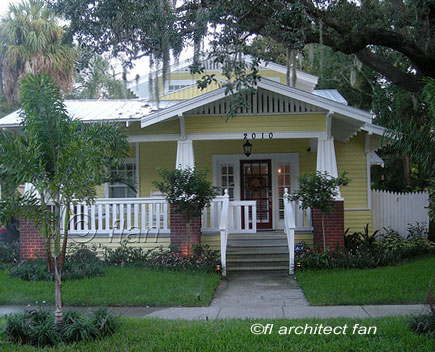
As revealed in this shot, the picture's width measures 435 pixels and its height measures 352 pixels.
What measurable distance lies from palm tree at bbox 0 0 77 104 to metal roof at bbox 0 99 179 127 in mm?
4131

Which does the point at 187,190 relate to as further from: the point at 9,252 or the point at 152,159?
the point at 9,252

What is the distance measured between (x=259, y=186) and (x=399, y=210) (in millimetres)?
4343

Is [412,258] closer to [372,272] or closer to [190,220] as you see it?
[372,272]

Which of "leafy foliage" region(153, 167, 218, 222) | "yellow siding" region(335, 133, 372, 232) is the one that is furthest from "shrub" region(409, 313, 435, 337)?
"yellow siding" region(335, 133, 372, 232)

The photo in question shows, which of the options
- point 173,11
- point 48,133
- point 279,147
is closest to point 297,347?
point 48,133

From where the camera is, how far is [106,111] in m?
14.8

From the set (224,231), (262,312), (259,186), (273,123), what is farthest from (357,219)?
(262,312)

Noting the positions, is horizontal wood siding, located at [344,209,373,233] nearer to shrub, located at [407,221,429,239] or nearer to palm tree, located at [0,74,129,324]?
shrub, located at [407,221,429,239]

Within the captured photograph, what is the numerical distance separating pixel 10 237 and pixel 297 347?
10275 millimetres

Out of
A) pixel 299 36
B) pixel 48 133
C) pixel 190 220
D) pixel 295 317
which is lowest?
pixel 295 317

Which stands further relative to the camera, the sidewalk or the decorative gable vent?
the decorative gable vent

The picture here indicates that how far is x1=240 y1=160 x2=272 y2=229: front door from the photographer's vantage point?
15.5m

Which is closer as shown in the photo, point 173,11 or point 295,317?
point 295,317

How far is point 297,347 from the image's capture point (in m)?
6.09
